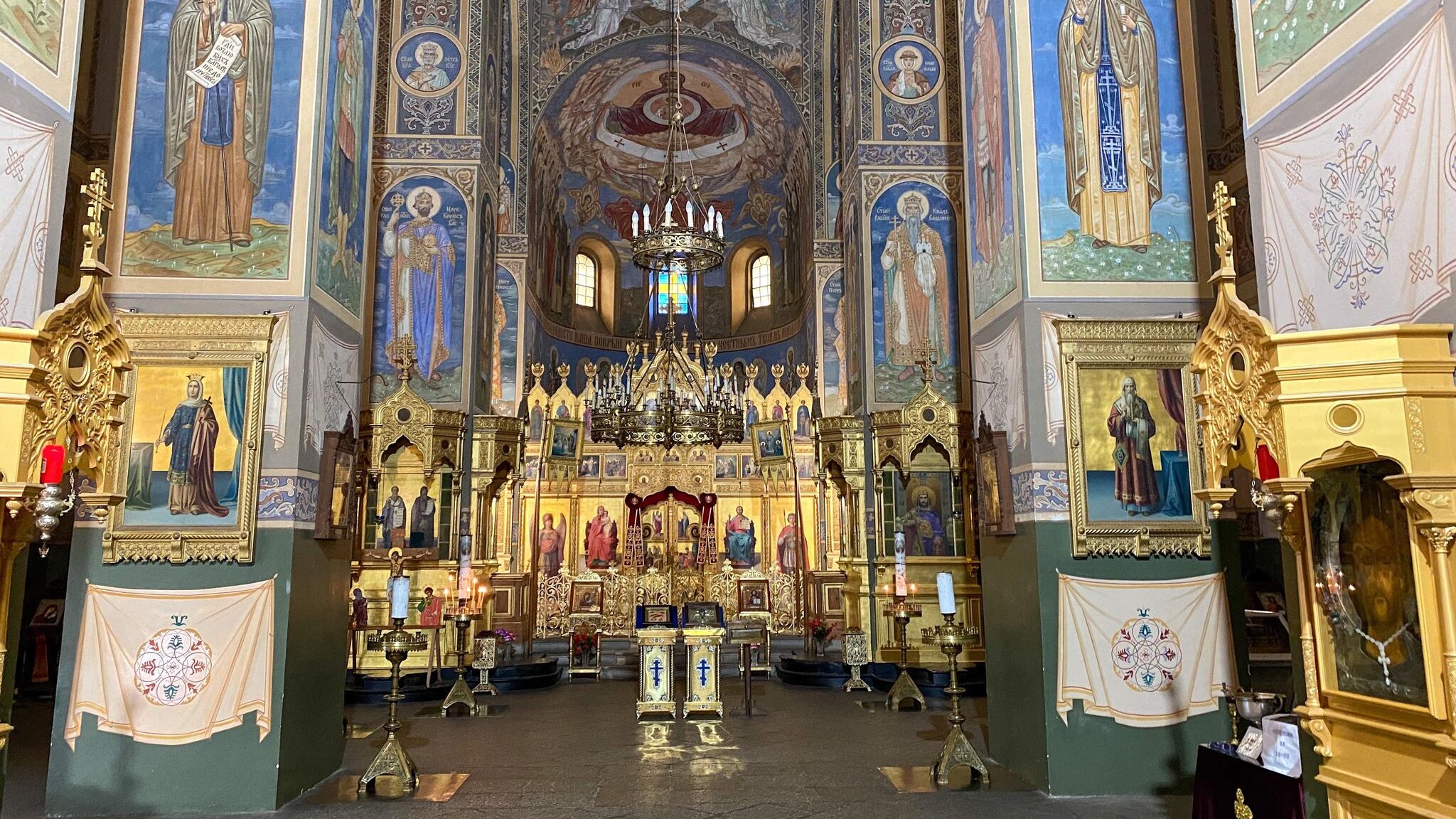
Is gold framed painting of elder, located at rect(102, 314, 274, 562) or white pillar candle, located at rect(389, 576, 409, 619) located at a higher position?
gold framed painting of elder, located at rect(102, 314, 274, 562)

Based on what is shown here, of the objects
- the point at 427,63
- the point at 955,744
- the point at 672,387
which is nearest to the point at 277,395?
the point at 955,744

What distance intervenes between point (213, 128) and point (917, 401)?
32.7ft

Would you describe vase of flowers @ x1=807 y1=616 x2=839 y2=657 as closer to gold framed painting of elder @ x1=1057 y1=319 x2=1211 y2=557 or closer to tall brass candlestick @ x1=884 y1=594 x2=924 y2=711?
tall brass candlestick @ x1=884 y1=594 x2=924 y2=711

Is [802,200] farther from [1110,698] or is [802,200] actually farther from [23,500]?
[23,500]

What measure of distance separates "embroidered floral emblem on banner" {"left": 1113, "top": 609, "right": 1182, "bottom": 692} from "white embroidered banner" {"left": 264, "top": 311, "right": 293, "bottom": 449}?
6854 millimetres

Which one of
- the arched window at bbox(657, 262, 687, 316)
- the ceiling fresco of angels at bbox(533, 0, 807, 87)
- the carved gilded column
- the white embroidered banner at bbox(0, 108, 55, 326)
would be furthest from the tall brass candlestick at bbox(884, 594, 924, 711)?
the arched window at bbox(657, 262, 687, 316)

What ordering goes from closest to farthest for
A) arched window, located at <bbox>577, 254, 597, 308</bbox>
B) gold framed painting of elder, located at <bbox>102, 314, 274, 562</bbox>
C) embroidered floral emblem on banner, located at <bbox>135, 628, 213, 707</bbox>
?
embroidered floral emblem on banner, located at <bbox>135, 628, 213, 707</bbox>, gold framed painting of elder, located at <bbox>102, 314, 274, 562</bbox>, arched window, located at <bbox>577, 254, 597, 308</bbox>

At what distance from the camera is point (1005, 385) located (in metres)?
8.43

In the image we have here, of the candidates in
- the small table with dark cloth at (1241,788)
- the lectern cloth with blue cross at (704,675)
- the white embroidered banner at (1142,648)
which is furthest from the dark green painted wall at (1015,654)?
the lectern cloth with blue cross at (704,675)

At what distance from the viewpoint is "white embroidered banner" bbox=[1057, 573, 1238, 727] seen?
7418 millimetres

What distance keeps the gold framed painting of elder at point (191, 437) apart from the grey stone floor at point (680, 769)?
84.0 inches

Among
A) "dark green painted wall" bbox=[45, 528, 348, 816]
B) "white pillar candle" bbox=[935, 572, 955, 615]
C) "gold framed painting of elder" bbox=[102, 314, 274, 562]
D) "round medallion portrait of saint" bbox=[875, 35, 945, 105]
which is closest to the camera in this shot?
"dark green painted wall" bbox=[45, 528, 348, 816]

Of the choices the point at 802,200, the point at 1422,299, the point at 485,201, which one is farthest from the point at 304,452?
the point at 802,200

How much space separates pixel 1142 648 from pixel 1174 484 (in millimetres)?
1377
